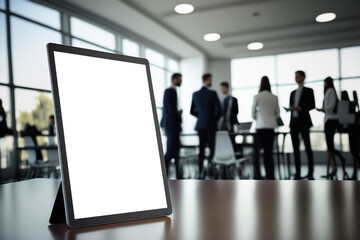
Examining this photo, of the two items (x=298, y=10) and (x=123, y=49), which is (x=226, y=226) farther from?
(x=123, y=49)

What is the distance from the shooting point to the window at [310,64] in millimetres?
8156

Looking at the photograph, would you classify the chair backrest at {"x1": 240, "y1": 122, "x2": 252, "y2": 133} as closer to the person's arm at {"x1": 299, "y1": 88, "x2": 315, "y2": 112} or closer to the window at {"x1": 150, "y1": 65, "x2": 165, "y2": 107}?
the person's arm at {"x1": 299, "y1": 88, "x2": 315, "y2": 112}

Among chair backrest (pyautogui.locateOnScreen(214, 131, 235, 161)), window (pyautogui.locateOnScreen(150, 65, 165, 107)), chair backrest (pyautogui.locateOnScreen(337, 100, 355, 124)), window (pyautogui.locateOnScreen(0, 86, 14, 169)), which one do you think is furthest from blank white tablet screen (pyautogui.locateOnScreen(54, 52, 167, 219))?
window (pyautogui.locateOnScreen(150, 65, 165, 107))

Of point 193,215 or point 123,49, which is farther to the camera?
point 123,49

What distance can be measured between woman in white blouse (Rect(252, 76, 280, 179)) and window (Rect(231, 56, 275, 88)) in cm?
505

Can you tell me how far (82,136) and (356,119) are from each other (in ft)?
15.4

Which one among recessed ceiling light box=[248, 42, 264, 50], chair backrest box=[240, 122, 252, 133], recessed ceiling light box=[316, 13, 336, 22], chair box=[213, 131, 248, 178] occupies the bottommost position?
chair box=[213, 131, 248, 178]

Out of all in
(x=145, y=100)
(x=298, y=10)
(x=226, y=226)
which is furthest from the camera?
(x=298, y=10)

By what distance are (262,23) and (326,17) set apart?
1220mm

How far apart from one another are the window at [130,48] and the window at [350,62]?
18.2 ft

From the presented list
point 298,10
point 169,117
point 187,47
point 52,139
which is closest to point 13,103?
point 52,139

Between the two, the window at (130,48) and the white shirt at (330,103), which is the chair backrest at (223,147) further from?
the window at (130,48)

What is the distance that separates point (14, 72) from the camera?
180 inches

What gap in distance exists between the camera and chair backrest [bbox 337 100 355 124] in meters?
4.23
